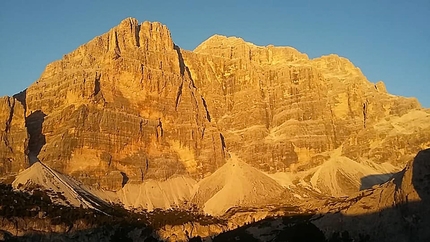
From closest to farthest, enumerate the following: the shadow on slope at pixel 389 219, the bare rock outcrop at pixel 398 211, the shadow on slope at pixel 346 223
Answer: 1. the bare rock outcrop at pixel 398 211
2. the shadow on slope at pixel 389 219
3. the shadow on slope at pixel 346 223

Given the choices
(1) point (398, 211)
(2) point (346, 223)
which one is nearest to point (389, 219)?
(1) point (398, 211)

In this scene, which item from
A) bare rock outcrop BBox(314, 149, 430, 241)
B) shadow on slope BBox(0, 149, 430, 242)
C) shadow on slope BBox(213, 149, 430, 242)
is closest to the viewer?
bare rock outcrop BBox(314, 149, 430, 241)

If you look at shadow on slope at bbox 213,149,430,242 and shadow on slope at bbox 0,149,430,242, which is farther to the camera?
shadow on slope at bbox 0,149,430,242

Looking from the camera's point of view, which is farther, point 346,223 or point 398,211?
point 346,223

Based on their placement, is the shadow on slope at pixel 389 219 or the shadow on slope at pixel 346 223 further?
the shadow on slope at pixel 346 223

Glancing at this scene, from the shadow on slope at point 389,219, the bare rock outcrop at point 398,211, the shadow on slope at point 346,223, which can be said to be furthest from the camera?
the shadow on slope at point 346,223

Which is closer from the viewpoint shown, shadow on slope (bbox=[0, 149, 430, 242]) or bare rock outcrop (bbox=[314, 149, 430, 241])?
bare rock outcrop (bbox=[314, 149, 430, 241])

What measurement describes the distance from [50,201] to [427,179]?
112901 mm

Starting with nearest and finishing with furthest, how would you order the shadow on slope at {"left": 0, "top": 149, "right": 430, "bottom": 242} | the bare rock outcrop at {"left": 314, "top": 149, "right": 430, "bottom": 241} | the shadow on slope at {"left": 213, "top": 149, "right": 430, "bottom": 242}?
the bare rock outcrop at {"left": 314, "top": 149, "right": 430, "bottom": 241}, the shadow on slope at {"left": 213, "top": 149, "right": 430, "bottom": 242}, the shadow on slope at {"left": 0, "top": 149, "right": 430, "bottom": 242}

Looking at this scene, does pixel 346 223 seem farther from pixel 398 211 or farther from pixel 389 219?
pixel 398 211

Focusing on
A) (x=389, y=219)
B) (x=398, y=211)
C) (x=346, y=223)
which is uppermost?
(x=398, y=211)

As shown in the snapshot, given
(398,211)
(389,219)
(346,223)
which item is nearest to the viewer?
(398,211)

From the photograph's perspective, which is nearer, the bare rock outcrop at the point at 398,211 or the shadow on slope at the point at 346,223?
the bare rock outcrop at the point at 398,211

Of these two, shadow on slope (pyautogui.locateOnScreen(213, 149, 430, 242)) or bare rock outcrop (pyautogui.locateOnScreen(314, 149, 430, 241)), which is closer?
bare rock outcrop (pyautogui.locateOnScreen(314, 149, 430, 241))
